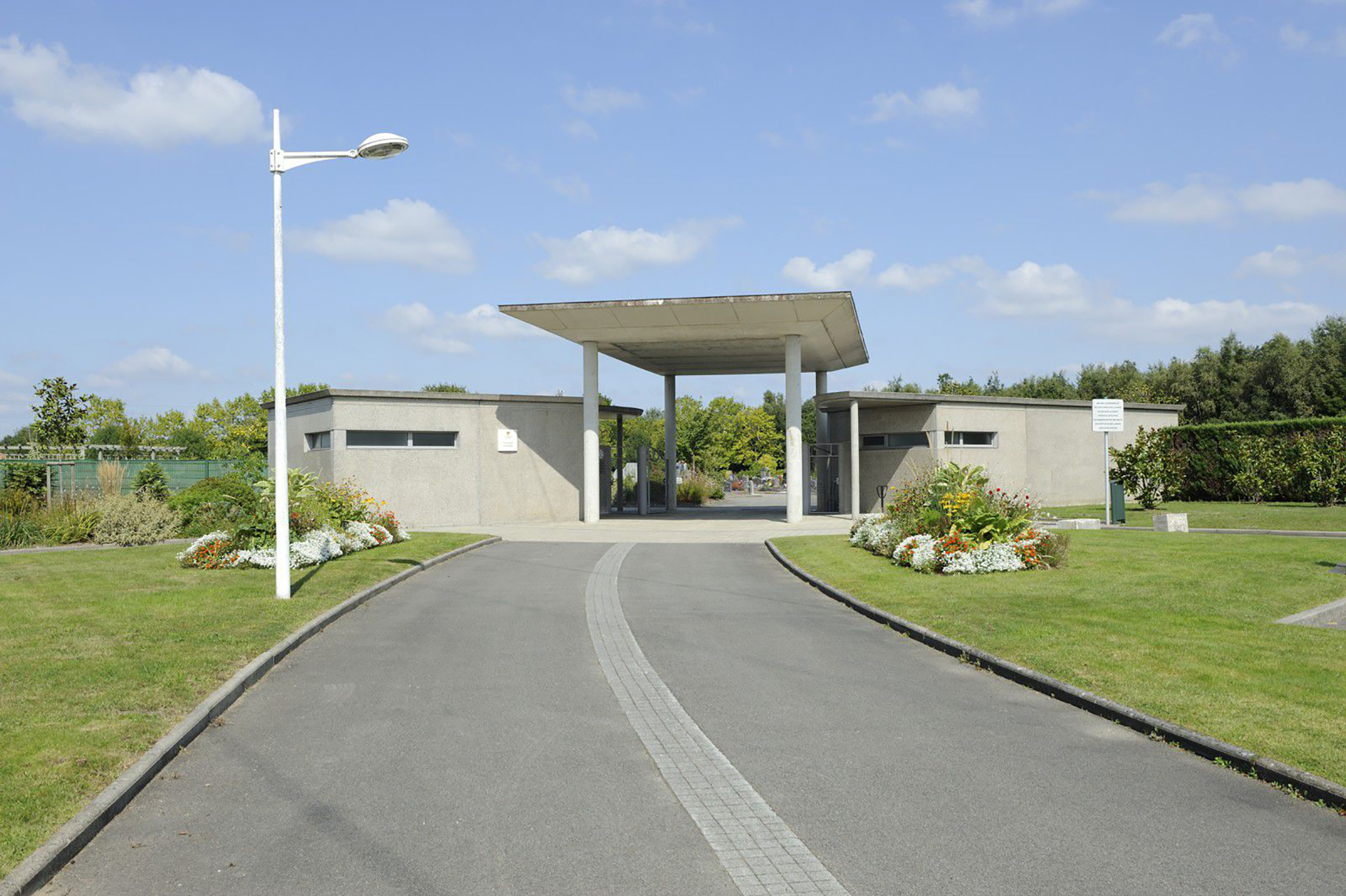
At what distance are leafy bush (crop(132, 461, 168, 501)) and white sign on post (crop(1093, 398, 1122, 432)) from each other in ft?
82.0

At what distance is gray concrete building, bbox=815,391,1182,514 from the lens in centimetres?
3172

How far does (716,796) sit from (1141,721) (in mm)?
3466

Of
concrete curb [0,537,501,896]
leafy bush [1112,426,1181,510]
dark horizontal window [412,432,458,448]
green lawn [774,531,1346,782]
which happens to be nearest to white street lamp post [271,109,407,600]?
concrete curb [0,537,501,896]

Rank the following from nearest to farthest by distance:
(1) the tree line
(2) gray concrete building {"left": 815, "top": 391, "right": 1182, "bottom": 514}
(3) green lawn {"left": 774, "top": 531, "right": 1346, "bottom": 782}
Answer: (3) green lawn {"left": 774, "top": 531, "right": 1346, "bottom": 782}, (2) gray concrete building {"left": 815, "top": 391, "right": 1182, "bottom": 514}, (1) the tree line

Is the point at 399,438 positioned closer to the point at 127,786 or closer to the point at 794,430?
the point at 794,430

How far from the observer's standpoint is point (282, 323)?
12.6 m

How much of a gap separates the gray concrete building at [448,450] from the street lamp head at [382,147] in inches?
675

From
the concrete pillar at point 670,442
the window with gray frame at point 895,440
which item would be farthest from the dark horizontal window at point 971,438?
the concrete pillar at point 670,442

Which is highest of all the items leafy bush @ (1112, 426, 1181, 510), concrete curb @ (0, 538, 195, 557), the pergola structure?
the pergola structure

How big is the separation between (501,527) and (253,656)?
20.3 meters

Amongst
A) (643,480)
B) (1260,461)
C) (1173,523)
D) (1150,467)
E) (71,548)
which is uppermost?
(1260,461)

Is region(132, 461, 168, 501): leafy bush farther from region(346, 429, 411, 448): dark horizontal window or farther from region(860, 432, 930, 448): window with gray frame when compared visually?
region(860, 432, 930, 448): window with gray frame

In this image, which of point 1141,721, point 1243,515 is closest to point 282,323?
point 1141,721

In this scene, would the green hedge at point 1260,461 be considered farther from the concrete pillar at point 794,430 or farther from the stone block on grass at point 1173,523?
the concrete pillar at point 794,430
